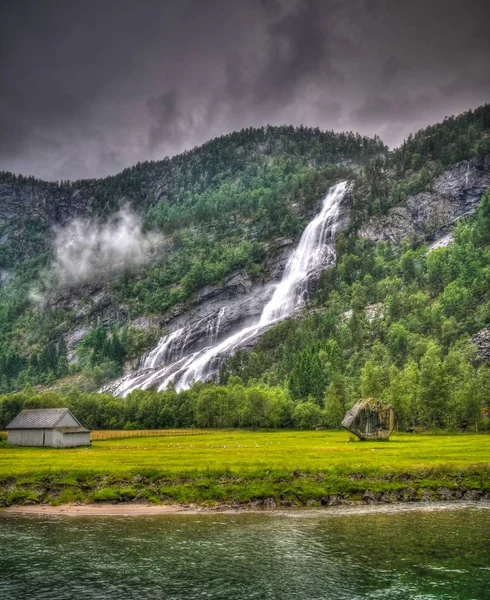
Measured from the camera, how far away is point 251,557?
3030cm

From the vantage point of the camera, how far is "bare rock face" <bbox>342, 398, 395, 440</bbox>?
81.3m

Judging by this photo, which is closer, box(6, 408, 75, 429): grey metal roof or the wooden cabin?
the wooden cabin

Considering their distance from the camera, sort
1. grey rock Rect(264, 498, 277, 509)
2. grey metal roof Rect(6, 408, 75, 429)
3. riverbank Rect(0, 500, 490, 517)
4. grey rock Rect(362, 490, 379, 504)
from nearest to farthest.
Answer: riverbank Rect(0, 500, 490, 517) → grey rock Rect(264, 498, 277, 509) → grey rock Rect(362, 490, 379, 504) → grey metal roof Rect(6, 408, 75, 429)

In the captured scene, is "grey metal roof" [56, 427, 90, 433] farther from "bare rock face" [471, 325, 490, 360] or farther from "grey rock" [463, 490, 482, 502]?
"bare rock face" [471, 325, 490, 360]

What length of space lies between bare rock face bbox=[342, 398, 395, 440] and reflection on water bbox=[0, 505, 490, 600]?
40.7 metres

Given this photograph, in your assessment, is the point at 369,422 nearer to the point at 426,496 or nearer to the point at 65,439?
the point at 426,496

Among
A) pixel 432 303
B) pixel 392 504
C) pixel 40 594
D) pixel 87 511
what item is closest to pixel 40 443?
pixel 87 511

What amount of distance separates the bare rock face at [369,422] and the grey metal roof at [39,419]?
139 ft

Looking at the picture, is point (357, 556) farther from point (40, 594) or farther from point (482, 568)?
point (40, 594)

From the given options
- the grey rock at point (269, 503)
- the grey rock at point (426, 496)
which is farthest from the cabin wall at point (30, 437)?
the grey rock at point (426, 496)

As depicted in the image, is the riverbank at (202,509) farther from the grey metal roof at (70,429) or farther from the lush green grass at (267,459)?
the grey metal roof at (70,429)

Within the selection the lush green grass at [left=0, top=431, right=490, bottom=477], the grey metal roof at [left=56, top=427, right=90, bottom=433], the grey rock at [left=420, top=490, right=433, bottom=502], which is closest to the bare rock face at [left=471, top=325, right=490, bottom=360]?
the lush green grass at [left=0, top=431, right=490, bottom=477]

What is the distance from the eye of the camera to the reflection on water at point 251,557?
→ 25625mm

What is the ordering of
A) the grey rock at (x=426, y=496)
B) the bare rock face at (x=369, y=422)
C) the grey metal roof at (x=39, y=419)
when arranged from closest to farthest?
the grey rock at (x=426, y=496)
the bare rock face at (x=369, y=422)
the grey metal roof at (x=39, y=419)
